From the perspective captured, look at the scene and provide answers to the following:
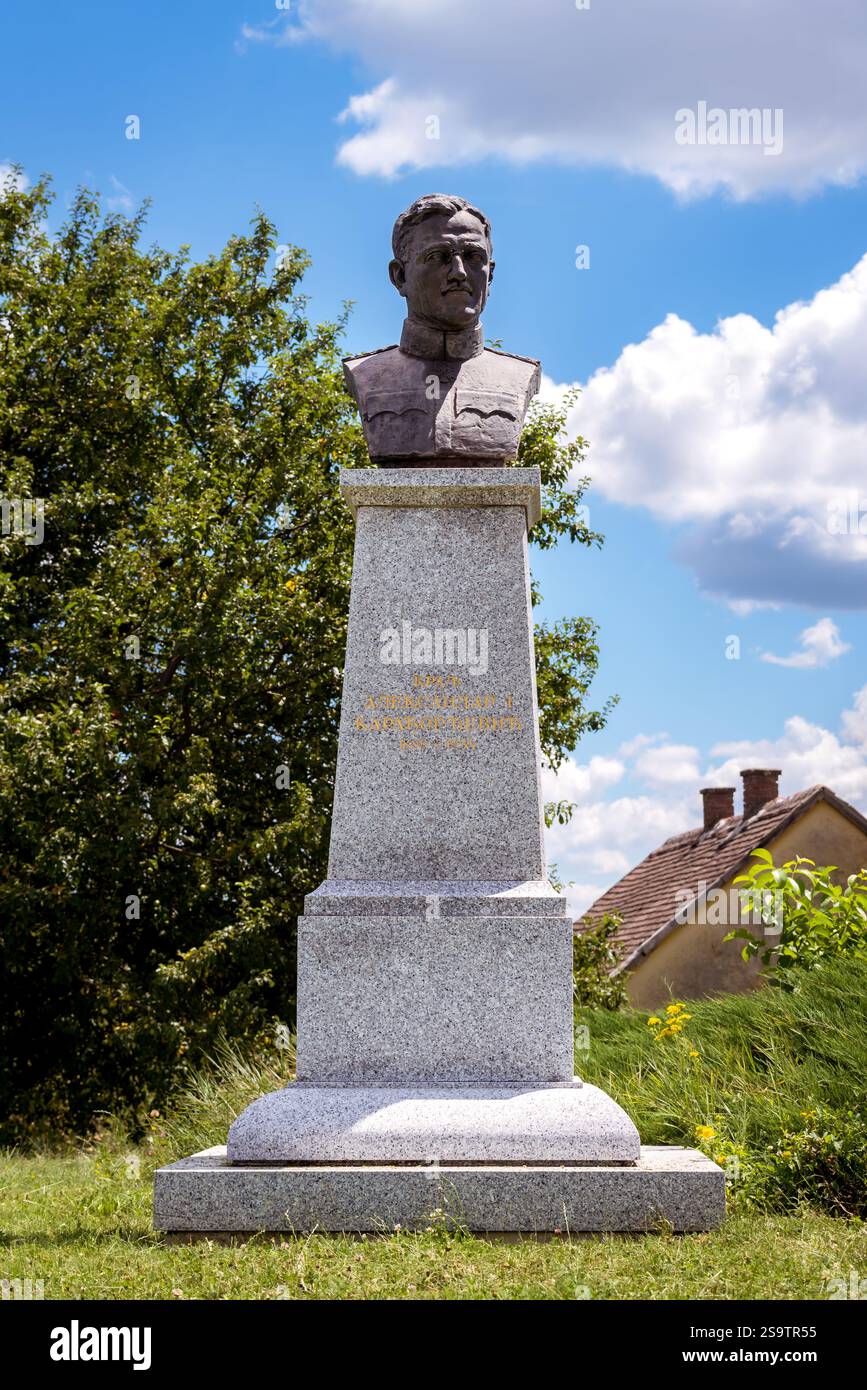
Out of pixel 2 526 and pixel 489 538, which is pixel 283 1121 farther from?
pixel 2 526

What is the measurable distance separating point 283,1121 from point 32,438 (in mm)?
10220

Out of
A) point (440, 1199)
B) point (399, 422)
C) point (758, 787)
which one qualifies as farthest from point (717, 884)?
point (440, 1199)

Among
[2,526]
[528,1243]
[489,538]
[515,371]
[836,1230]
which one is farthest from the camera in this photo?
[2,526]

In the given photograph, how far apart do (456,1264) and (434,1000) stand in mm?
1472

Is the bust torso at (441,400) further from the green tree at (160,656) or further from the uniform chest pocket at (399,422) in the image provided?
the green tree at (160,656)

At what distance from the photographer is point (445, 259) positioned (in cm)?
690

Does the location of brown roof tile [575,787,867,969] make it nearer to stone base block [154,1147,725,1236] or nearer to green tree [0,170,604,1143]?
green tree [0,170,604,1143]

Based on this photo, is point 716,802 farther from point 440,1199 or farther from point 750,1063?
point 440,1199

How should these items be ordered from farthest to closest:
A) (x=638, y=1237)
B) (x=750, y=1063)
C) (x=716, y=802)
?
(x=716, y=802) → (x=750, y=1063) → (x=638, y=1237)

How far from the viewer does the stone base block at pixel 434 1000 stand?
6008 millimetres

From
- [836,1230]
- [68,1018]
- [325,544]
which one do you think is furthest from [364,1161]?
[325,544]

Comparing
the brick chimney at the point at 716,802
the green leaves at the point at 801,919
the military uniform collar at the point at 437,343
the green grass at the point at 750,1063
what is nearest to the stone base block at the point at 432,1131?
the green grass at the point at 750,1063

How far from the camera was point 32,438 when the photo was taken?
14062 mm

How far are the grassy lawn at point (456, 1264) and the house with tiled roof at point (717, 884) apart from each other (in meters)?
12.5
